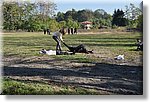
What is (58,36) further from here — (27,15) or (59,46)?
(27,15)

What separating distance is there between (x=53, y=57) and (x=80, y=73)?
9.9 inches

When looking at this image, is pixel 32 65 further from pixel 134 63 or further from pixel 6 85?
pixel 134 63

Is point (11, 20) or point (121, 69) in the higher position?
point (11, 20)

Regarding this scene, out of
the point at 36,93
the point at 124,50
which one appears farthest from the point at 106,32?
the point at 36,93

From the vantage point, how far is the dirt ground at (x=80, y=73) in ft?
10.2

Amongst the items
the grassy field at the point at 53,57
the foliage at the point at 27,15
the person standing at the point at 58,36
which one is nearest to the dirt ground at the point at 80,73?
the grassy field at the point at 53,57

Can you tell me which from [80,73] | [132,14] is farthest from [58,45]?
[132,14]

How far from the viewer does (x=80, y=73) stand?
3146 millimetres

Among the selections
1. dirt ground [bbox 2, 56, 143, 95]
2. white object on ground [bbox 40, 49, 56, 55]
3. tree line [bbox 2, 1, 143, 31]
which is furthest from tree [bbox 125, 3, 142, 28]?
white object on ground [bbox 40, 49, 56, 55]

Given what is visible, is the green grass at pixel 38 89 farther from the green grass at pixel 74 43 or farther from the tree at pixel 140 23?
the tree at pixel 140 23

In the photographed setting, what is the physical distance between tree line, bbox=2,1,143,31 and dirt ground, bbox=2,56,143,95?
0.88 feet

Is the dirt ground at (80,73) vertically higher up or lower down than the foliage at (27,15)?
lower down

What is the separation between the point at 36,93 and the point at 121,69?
68 centimetres

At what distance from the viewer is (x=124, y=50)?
10.4ft
